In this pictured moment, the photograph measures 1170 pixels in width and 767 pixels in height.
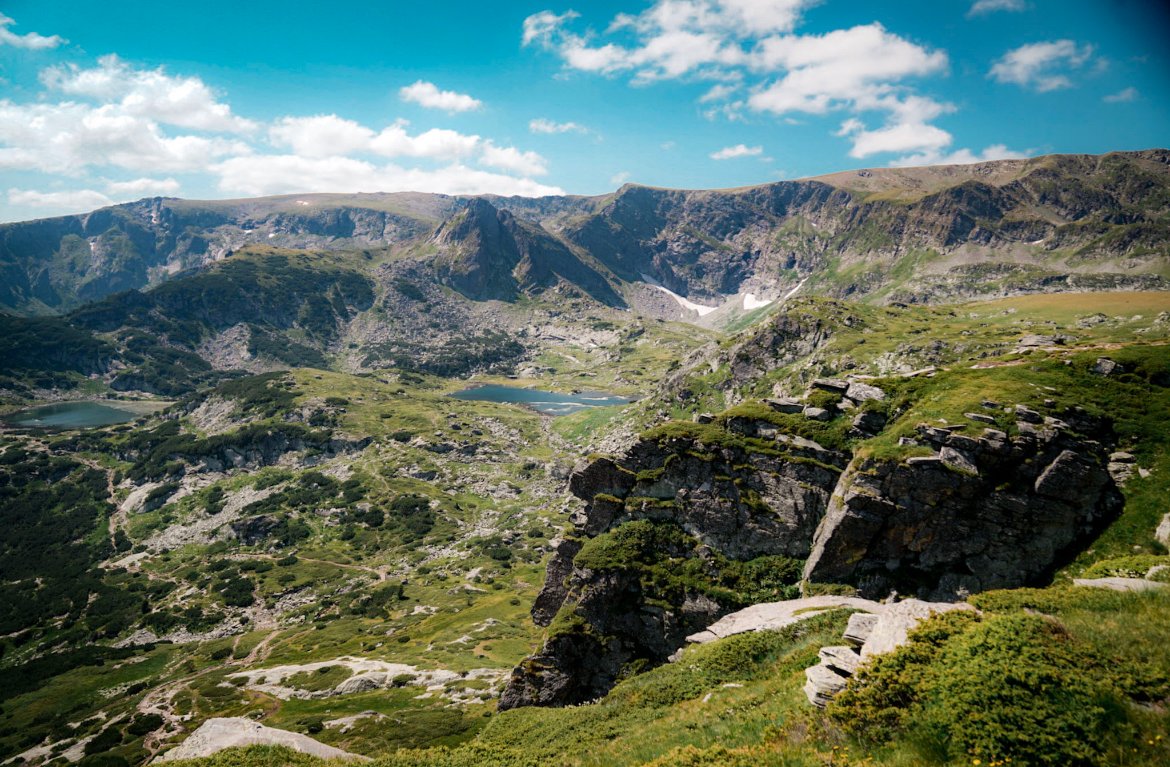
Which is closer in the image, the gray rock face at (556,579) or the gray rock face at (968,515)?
the gray rock face at (968,515)

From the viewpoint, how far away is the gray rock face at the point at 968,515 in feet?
133

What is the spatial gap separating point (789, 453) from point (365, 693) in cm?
7286

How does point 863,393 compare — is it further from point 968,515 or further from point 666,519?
point 666,519

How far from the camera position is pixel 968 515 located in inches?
1672

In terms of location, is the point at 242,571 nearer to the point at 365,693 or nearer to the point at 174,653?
the point at 174,653

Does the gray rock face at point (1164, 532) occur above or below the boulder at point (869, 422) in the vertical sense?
below

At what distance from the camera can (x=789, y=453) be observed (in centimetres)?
5188

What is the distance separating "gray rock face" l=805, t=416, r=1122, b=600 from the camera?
40.5 m

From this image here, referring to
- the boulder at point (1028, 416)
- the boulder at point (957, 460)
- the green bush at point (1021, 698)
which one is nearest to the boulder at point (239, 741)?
the green bush at point (1021, 698)

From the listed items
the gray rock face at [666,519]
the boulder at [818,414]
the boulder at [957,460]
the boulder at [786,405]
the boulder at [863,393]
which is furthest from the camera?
the boulder at [786,405]

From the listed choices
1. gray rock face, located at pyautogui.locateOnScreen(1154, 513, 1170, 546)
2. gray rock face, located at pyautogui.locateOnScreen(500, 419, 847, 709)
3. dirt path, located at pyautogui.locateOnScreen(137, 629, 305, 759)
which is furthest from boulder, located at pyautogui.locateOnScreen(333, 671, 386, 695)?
gray rock face, located at pyautogui.locateOnScreen(1154, 513, 1170, 546)

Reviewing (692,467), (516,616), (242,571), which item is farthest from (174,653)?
(692,467)

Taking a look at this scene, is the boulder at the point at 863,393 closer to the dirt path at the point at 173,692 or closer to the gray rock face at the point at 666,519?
the gray rock face at the point at 666,519

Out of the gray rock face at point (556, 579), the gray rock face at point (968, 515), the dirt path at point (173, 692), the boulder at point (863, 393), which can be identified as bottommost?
the dirt path at point (173, 692)
